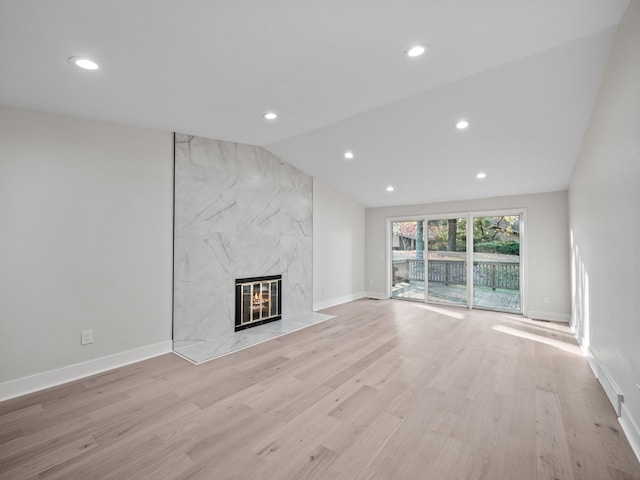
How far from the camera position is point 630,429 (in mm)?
1913

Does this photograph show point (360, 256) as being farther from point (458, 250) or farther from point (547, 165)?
point (547, 165)

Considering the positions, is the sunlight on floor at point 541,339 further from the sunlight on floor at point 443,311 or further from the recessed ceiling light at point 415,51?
the recessed ceiling light at point 415,51

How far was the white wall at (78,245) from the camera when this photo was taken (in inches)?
99.3

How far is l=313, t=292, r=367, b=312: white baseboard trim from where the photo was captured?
18.7 ft

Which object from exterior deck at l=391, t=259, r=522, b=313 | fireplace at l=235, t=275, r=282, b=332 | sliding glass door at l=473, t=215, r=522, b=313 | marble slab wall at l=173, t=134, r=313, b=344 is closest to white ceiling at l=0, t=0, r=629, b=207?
marble slab wall at l=173, t=134, r=313, b=344

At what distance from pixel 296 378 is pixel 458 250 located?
459 cm

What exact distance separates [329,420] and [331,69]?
2.71 metres

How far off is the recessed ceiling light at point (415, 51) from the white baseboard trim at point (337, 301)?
14.4 ft

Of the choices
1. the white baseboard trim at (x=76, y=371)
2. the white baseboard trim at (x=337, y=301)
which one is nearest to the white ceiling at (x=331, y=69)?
the white baseboard trim at (x=76, y=371)

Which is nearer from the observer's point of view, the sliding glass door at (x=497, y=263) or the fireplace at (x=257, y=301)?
the fireplace at (x=257, y=301)

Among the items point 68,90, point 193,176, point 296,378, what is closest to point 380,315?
point 296,378

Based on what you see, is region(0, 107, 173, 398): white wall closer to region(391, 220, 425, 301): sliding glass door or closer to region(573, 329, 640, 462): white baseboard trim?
region(573, 329, 640, 462): white baseboard trim

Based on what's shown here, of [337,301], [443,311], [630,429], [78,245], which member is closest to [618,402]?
[630,429]

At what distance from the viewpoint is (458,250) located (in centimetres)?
603
